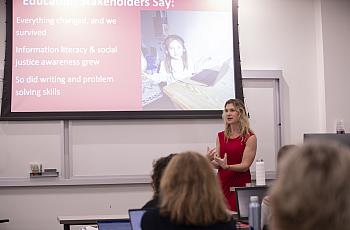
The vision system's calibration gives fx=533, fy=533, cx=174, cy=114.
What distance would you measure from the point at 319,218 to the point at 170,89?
14.3 feet

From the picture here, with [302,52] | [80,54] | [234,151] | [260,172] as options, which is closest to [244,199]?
[260,172]

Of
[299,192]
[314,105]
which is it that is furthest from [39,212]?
[299,192]

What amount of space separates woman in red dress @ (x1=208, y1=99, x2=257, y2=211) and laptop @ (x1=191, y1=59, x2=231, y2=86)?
1.24 m

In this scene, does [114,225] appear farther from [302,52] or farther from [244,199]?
[302,52]

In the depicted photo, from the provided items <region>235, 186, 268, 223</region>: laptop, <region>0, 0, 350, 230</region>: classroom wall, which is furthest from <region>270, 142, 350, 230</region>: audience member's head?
<region>0, 0, 350, 230</region>: classroom wall

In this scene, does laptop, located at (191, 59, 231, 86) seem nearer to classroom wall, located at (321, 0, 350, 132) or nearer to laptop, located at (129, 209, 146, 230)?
classroom wall, located at (321, 0, 350, 132)

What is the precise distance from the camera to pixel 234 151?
4.05 metres

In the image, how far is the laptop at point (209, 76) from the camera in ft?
17.5

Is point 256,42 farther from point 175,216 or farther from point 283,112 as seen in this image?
point 175,216

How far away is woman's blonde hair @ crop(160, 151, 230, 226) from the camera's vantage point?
1.90m

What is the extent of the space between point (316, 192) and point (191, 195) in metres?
0.99

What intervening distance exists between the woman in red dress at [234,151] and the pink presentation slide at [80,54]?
4.37ft

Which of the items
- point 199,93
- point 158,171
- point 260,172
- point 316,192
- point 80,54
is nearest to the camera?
point 316,192

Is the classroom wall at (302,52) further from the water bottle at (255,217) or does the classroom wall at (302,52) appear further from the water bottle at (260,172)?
the water bottle at (255,217)
